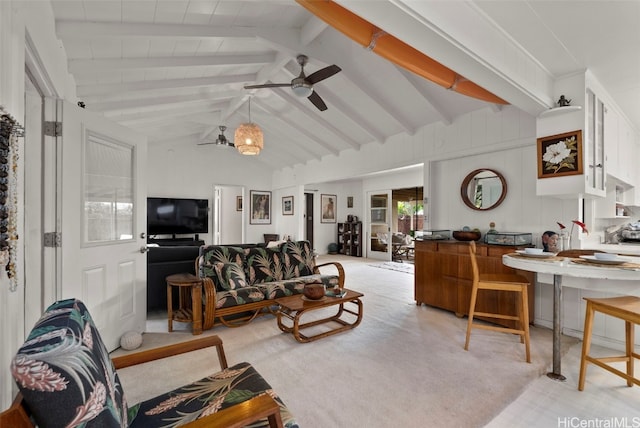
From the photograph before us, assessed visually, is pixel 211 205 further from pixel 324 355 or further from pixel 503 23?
pixel 503 23

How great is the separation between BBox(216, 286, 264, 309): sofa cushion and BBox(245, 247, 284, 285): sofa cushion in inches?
12.8

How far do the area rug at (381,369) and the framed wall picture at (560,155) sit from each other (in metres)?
1.60

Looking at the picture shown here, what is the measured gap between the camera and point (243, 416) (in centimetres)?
94

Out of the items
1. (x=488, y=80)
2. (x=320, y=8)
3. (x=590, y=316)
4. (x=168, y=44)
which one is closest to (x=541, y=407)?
(x=590, y=316)

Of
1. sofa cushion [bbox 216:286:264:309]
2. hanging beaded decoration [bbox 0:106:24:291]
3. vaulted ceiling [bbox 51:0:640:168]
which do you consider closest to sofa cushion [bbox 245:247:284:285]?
sofa cushion [bbox 216:286:264:309]

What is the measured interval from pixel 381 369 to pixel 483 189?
2730mm

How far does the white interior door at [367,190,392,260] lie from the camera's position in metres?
7.81

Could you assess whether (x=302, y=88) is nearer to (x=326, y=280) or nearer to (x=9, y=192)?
(x=326, y=280)

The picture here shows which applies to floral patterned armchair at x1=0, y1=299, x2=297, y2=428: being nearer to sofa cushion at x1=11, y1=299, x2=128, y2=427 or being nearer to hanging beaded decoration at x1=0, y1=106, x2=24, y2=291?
sofa cushion at x1=11, y1=299, x2=128, y2=427

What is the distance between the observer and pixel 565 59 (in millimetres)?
2434

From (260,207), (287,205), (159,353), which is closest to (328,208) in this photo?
(287,205)

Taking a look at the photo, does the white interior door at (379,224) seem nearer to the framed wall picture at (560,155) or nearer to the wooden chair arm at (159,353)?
the framed wall picture at (560,155)

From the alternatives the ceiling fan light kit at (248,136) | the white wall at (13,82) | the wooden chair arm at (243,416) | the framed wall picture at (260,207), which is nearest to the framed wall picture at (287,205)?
the framed wall picture at (260,207)

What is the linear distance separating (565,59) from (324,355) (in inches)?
126
